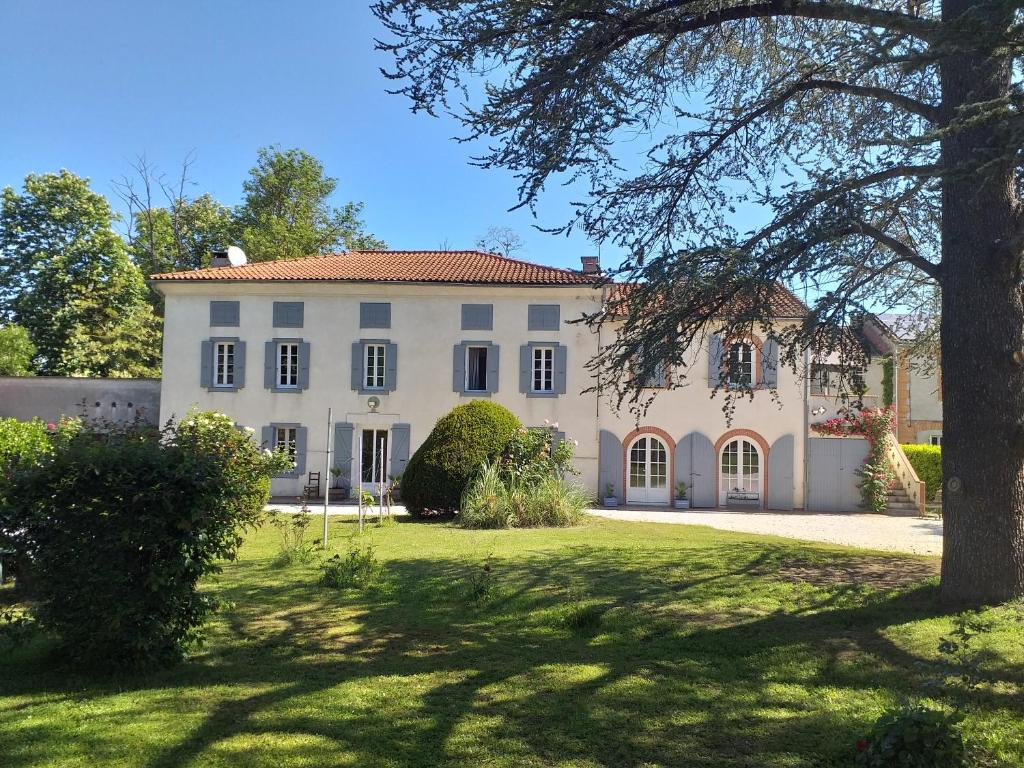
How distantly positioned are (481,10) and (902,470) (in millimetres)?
19062

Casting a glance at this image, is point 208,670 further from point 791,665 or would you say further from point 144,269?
point 144,269

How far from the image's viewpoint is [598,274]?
700 centimetres

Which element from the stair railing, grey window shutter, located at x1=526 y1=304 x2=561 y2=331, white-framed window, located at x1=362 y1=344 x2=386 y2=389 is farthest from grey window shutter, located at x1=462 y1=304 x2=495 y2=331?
the stair railing

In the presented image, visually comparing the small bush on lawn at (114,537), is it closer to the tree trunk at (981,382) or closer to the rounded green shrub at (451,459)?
the tree trunk at (981,382)

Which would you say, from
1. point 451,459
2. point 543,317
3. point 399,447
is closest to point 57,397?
point 399,447

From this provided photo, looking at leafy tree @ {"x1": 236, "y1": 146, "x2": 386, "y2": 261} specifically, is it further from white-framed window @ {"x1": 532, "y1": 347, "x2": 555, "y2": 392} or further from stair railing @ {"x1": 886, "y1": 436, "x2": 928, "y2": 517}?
stair railing @ {"x1": 886, "y1": 436, "x2": 928, "y2": 517}

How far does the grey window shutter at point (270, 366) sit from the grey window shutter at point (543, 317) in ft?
24.5

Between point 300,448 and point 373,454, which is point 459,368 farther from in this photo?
point 300,448

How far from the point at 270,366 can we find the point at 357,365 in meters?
2.54

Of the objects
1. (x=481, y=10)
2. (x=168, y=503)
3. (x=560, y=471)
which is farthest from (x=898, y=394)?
(x=168, y=503)

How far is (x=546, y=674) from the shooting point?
471 cm

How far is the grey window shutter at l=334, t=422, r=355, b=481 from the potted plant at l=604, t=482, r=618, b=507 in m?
7.44

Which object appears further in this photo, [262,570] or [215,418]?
[215,418]

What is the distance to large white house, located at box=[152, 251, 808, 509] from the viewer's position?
20.5 meters
